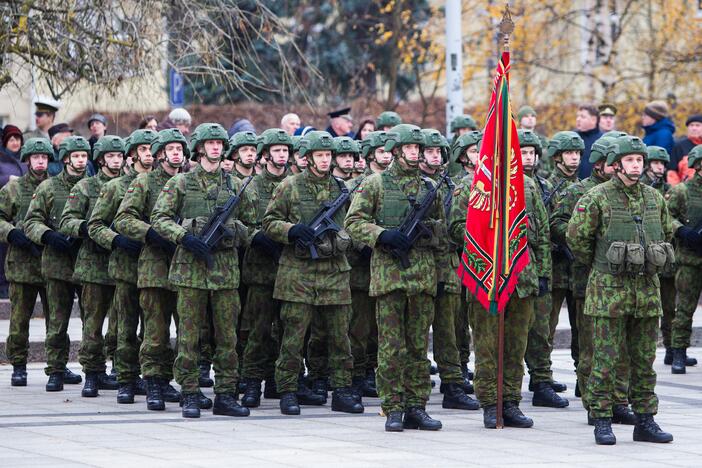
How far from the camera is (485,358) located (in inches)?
489

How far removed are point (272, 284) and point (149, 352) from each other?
1.15 meters

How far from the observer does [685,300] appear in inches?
640

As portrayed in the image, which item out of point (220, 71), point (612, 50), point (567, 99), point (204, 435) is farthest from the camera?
point (567, 99)

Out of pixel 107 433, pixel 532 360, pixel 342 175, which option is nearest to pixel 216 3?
pixel 342 175

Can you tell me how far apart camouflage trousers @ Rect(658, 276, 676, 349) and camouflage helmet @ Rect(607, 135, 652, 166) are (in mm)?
4744

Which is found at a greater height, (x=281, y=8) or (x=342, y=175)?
(x=281, y=8)

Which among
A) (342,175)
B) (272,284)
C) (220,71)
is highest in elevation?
(220,71)

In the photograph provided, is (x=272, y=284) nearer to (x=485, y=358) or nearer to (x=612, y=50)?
(x=485, y=358)

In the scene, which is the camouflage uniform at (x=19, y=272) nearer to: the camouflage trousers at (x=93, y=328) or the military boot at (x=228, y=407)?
the camouflage trousers at (x=93, y=328)

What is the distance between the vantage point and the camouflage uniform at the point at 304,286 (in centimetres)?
1327

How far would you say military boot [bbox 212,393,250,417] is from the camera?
517 inches

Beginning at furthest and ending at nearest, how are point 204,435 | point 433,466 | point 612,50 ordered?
point 612,50
point 204,435
point 433,466

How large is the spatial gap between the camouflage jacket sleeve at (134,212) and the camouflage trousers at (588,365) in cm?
341

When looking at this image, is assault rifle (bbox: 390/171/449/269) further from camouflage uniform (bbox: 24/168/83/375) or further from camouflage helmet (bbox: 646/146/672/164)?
camouflage uniform (bbox: 24/168/83/375)
